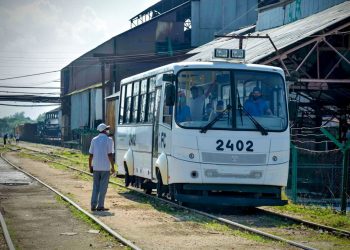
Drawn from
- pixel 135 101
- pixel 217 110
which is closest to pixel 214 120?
pixel 217 110

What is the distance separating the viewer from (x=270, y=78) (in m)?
14.2

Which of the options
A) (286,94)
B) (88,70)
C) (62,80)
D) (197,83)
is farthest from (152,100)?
(62,80)

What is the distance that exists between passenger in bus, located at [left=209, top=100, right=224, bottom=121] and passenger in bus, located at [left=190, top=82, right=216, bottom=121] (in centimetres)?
21

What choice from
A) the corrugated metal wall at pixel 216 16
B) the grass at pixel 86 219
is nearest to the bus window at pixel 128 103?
the grass at pixel 86 219

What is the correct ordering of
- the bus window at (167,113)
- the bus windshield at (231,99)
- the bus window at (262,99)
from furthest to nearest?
the bus window at (167,113)
the bus window at (262,99)
the bus windshield at (231,99)

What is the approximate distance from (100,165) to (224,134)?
9.04 feet

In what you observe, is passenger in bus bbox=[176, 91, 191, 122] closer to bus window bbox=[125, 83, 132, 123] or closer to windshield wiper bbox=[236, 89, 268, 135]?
windshield wiper bbox=[236, 89, 268, 135]

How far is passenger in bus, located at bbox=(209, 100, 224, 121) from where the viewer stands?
13.7 m

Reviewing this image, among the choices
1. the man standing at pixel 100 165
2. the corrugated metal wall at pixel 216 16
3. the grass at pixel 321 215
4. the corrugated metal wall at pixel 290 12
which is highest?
the corrugated metal wall at pixel 216 16

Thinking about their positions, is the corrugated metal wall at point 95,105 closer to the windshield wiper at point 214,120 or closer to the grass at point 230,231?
the windshield wiper at point 214,120

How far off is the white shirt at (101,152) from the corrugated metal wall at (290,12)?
2231 centimetres

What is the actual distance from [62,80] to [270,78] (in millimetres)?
77055

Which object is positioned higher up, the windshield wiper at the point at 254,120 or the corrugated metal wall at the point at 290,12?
the corrugated metal wall at the point at 290,12

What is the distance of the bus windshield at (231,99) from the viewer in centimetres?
1373
